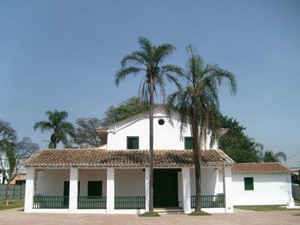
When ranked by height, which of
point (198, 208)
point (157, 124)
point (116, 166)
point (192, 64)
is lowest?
point (198, 208)

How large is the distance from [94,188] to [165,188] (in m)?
4.92

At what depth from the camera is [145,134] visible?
25891 millimetres

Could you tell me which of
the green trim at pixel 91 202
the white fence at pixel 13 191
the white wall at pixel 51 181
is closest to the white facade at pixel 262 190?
the green trim at pixel 91 202

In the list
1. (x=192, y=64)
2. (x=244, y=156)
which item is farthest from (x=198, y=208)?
(x=244, y=156)

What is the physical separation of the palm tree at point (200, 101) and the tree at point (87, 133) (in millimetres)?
33104

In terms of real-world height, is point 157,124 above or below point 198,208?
above

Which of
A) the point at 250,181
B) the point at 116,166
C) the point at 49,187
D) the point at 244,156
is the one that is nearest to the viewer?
the point at 116,166

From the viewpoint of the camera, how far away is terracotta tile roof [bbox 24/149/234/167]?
22.4 m

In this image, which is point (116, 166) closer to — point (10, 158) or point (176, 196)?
point (176, 196)

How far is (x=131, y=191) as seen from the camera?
2534 cm

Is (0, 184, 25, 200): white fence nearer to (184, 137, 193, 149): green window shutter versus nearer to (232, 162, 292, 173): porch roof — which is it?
(184, 137, 193, 149): green window shutter

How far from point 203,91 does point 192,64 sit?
1.71 meters

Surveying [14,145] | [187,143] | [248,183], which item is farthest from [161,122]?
[14,145]

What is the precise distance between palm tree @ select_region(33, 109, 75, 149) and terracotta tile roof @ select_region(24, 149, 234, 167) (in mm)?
15148
